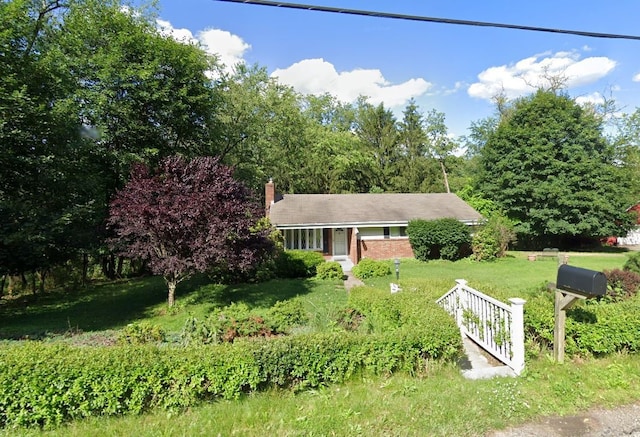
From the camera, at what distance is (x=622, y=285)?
7691 mm

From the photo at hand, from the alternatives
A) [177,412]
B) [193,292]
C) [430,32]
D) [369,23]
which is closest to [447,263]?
[193,292]

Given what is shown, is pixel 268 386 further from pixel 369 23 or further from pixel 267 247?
pixel 267 247

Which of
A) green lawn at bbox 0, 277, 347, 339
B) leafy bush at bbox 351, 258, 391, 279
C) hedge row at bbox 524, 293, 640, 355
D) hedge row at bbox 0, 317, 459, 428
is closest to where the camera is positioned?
hedge row at bbox 0, 317, 459, 428

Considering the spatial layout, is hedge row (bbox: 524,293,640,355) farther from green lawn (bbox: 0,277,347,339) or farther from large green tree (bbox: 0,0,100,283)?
large green tree (bbox: 0,0,100,283)

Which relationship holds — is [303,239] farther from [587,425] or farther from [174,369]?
[587,425]

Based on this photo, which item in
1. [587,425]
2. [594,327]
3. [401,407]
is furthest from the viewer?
[594,327]

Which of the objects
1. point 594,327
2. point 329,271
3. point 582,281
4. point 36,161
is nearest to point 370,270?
point 329,271

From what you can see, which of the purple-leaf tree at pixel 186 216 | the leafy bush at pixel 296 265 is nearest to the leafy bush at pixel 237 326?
the purple-leaf tree at pixel 186 216

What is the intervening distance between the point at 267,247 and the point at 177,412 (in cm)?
722

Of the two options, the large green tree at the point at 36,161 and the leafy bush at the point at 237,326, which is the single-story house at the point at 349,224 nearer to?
the large green tree at the point at 36,161

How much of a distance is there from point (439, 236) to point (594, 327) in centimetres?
1333

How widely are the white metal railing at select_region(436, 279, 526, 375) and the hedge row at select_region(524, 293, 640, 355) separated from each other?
0.54 metres

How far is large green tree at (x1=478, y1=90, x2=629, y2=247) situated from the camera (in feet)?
75.1

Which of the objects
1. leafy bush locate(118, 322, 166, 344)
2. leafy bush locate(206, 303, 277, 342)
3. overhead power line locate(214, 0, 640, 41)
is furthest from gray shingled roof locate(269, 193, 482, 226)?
overhead power line locate(214, 0, 640, 41)
